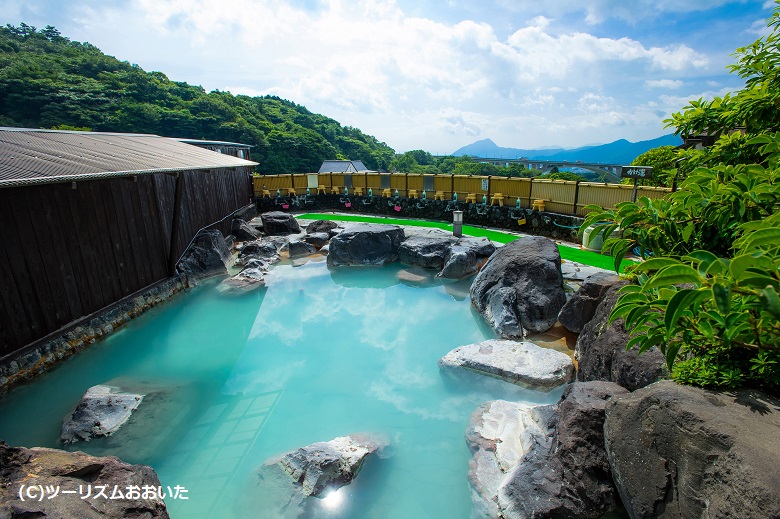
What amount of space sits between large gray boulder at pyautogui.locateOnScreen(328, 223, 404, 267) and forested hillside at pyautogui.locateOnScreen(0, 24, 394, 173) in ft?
108

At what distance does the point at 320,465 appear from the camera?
153 inches

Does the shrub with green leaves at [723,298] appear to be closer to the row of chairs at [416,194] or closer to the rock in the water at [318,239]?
the row of chairs at [416,194]

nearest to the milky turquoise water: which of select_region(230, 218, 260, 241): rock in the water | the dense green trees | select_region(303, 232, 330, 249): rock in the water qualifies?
the dense green trees

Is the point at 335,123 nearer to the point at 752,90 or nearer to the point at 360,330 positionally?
the point at 360,330

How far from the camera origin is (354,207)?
1767 centimetres

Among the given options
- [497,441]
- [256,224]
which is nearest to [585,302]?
[497,441]

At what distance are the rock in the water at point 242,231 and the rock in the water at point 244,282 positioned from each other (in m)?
3.33

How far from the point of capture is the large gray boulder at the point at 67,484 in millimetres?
2066

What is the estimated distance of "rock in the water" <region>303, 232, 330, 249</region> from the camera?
41.0ft

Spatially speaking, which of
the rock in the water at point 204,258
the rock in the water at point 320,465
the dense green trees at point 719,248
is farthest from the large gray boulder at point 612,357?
the rock in the water at point 204,258

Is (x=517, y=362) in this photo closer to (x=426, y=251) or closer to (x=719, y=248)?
(x=719, y=248)

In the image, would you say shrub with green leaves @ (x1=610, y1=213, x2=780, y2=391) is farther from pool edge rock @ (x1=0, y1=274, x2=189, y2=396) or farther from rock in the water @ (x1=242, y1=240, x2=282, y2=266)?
rock in the water @ (x1=242, y1=240, x2=282, y2=266)

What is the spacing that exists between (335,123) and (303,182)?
56015 millimetres

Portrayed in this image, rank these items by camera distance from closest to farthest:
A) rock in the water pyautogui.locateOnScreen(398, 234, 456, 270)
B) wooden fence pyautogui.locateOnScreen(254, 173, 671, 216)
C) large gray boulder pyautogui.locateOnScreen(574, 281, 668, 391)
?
large gray boulder pyautogui.locateOnScreen(574, 281, 668, 391) → rock in the water pyautogui.locateOnScreen(398, 234, 456, 270) → wooden fence pyautogui.locateOnScreen(254, 173, 671, 216)
